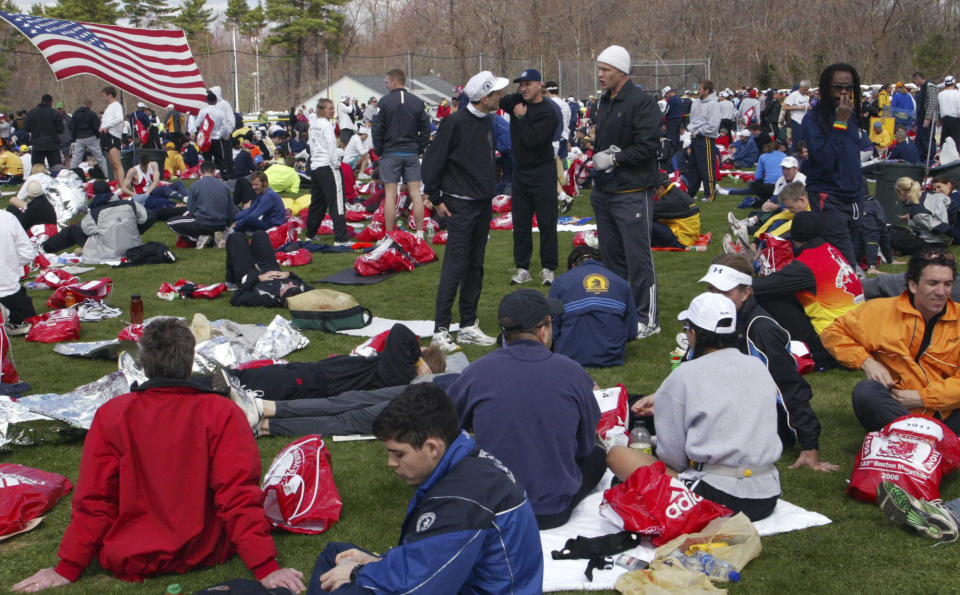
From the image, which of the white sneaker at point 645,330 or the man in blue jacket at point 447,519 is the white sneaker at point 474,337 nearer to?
the white sneaker at point 645,330

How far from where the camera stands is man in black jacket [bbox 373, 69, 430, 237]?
11.3 meters

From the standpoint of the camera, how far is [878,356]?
5.06 metres

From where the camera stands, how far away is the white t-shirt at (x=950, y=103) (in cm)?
1625

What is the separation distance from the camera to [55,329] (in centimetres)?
796

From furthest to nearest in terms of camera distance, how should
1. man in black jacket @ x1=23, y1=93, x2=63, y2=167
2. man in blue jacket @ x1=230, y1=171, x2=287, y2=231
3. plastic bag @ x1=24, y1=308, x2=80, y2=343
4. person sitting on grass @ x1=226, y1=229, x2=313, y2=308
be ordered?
man in black jacket @ x1=23, y1=93, x2=63, y2=167
man in blue jacket @ x1=230, y1=171, x2=287, y2=231
person sitting on grass @ x1=226, y1=229, x2=313, y2=308
plastic bag @ x1=24, y1=308, x2=80, y2=343

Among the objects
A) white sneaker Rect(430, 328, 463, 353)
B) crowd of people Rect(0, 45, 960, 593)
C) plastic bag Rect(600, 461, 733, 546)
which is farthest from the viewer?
white sneaker Rect(430, 328, 463, 353)

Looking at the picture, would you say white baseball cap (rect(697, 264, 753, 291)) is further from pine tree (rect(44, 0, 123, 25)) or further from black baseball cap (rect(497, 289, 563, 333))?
pine tree (rect(44, 0, 123, 25))

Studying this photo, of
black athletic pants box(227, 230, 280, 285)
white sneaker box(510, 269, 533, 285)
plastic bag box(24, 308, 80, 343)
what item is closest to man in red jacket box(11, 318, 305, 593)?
plastic bag box(24, 308, 80, 343)

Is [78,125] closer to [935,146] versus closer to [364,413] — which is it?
[364,413]

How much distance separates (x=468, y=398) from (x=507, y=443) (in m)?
0.26

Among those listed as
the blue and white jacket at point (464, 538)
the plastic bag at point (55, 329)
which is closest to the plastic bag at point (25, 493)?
the blue and white jacket at point (464, 538)

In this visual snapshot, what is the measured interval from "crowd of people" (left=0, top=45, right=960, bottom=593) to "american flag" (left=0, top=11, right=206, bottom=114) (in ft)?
8.98

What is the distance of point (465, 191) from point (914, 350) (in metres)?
3.59

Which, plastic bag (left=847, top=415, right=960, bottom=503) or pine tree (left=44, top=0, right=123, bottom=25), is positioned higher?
pine tree (left=44, top=0, right=123, bottom=25)
